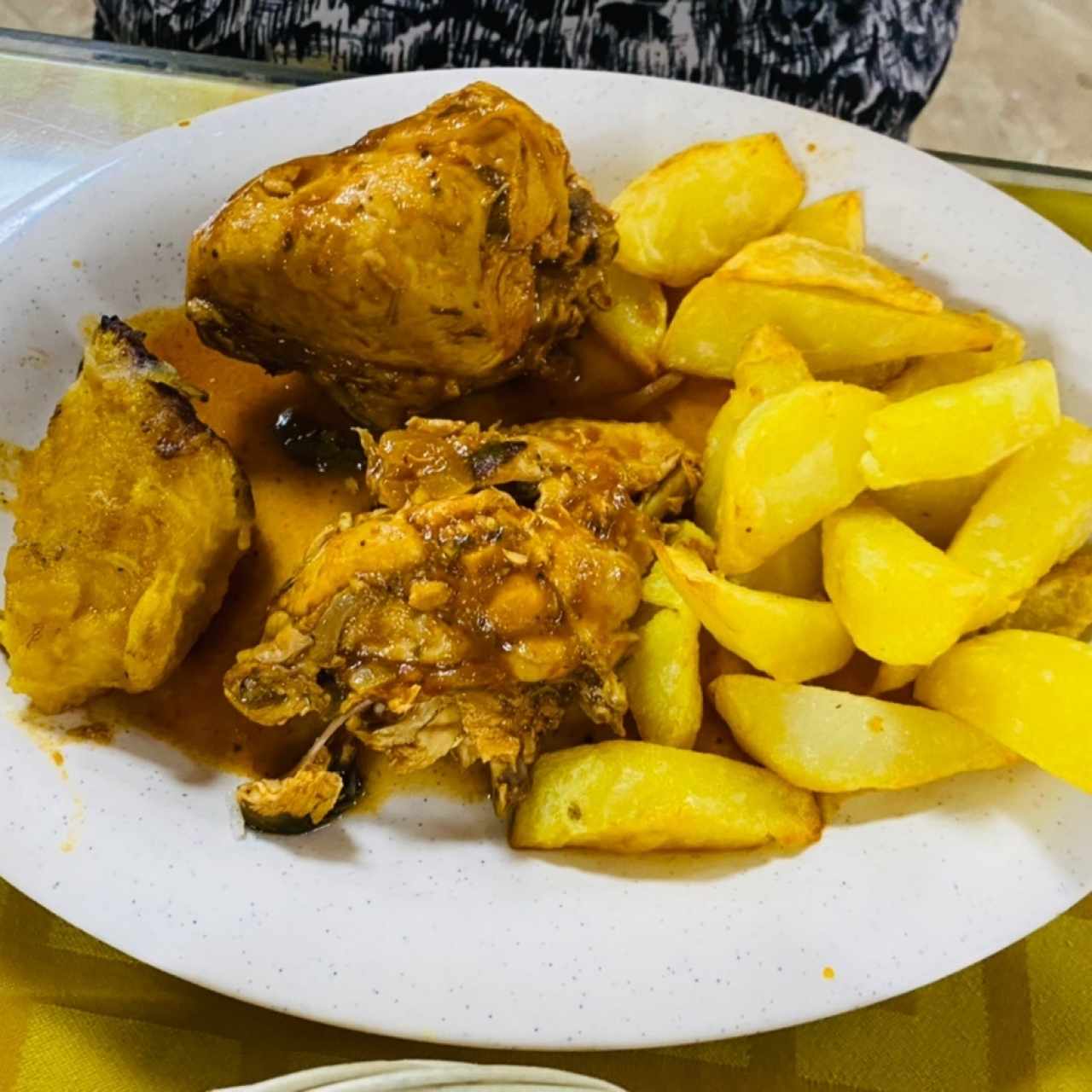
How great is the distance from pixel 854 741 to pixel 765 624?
19 centimetres

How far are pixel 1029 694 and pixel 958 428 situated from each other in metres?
0.34

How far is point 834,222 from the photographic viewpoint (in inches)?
70.2

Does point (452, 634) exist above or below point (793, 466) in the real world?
below

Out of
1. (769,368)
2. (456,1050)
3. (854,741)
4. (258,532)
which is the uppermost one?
(769,368)

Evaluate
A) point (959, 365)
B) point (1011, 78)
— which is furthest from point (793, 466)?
Result: point (1011, 78)

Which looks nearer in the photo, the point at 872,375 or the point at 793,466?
the point at 793,466

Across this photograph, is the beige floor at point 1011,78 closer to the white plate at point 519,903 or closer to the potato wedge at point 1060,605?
the white plate at point 519,903

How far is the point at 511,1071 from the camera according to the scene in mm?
1257

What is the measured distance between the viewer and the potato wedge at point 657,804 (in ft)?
4.66

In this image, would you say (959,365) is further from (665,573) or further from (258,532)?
(258,532)

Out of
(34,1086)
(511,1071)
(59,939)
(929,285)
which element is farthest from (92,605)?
(929,285)

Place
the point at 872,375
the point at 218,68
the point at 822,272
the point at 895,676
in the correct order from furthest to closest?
the point at 218,68
the point at 872,375
the point at 822,272
the point at 895,676

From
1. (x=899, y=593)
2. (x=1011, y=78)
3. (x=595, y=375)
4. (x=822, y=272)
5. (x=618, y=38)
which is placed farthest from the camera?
(x=1011, y=78)

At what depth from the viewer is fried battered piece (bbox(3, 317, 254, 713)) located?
1.49 metres
